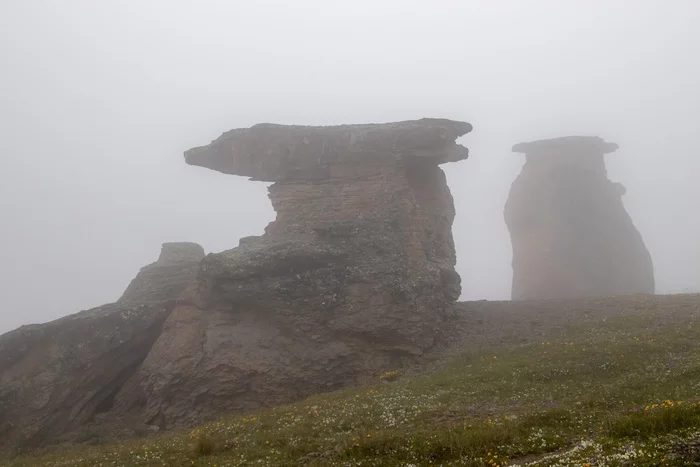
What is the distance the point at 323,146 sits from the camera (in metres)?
43.1

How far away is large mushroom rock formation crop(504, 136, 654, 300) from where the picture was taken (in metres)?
64.1

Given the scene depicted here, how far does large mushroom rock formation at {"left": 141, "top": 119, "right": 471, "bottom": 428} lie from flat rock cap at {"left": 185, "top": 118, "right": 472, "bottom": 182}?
0.33 feet

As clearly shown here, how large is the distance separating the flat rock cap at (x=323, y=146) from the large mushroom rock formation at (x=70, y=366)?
1450 centimetres

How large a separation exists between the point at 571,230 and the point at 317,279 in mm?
43766

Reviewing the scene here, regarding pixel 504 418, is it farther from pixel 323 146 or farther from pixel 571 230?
pixel 571 230

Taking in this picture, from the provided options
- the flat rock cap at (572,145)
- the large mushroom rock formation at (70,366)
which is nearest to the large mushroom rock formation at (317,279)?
the large mushroom rock formation at (70,366)

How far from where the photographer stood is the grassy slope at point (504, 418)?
13000 mm

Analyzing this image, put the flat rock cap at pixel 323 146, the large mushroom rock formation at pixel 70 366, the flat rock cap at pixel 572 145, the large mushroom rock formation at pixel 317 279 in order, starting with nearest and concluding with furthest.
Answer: the large mushroom rock formation at pixel 70 366 → the large mushroom rock formation at pixel 317 279 → the flat rock cap at pixel 323 146 → the flat rock cap at pixel 572 145

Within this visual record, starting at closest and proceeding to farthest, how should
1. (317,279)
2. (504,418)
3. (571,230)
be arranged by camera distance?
(504,418) → (317,279) → (571,230)

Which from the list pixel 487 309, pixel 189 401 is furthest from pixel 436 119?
pixel 189 401

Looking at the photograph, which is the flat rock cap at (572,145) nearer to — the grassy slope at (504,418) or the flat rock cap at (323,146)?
the flat rock cap at (323,146)

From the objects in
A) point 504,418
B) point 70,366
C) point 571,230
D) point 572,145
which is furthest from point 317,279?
point 572,145

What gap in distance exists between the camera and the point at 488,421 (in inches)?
690

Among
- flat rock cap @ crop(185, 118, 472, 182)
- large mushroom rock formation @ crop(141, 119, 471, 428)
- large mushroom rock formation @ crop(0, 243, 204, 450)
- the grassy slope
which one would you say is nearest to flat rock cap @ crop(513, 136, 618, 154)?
flat rock cap @ crop(185, 118, 472, 182)
